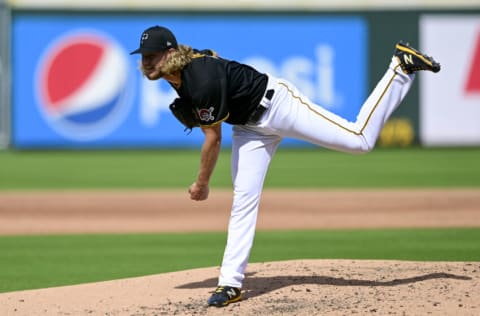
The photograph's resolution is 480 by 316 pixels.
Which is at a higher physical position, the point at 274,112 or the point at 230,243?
the point at 274,112

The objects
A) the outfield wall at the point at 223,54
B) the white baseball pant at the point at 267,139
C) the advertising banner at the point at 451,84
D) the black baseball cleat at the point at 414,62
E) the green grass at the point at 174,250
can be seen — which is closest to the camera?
the white baseball pant at the point at 267,139

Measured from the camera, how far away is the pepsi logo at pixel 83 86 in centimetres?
2252

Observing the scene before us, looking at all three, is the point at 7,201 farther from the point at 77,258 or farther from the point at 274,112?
the point at 274,112

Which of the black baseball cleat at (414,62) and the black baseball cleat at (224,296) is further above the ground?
the black baseball cleat at (414,62)

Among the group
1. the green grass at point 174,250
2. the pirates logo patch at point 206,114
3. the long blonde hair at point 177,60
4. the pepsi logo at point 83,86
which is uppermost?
the pepsi logo at point 83,86

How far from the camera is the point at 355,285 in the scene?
6.56 meters

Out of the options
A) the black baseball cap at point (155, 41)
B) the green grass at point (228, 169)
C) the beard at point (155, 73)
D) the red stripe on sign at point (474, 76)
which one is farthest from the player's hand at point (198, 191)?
the red stripe on sign at point (474, 76)

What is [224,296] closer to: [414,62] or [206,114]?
[206,114]

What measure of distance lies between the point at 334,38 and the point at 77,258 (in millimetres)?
15192

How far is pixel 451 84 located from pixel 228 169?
21.2 ft

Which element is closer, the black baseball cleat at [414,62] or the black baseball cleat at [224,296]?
the black baseball cleat at [224,296]

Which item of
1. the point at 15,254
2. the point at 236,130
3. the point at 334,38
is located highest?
the point at 334,38

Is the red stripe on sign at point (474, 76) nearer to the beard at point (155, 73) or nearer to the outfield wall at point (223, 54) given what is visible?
the outfield wall at point (223, 54)

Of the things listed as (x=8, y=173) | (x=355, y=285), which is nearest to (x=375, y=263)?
(x=355, y=285)
